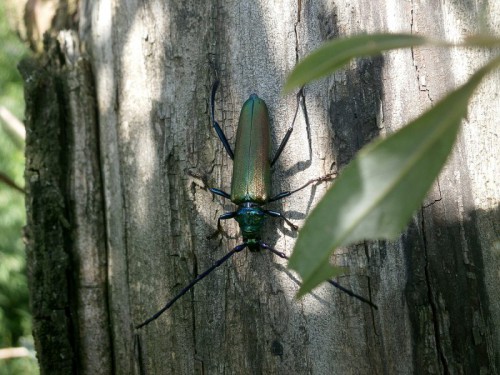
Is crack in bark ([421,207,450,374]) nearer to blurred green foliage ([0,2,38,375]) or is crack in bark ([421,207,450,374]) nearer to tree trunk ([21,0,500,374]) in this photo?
tree trunk ([21,0,500,374])

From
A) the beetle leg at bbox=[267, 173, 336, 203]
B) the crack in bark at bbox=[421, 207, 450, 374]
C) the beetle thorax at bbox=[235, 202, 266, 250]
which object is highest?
the beetle leg at bbox=[267, 173, 336, 203]

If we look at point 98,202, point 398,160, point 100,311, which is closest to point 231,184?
point 98,202

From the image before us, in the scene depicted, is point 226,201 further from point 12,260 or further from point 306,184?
point 12,260

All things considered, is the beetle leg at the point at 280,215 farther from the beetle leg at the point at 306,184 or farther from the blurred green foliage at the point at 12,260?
the blurred green foliage at the point at 12,260

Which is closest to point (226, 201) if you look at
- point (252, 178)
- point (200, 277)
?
point (252, 178)

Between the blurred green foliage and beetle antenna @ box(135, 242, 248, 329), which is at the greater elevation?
the blurred green foliage

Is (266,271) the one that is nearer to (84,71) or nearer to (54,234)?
(54,234)

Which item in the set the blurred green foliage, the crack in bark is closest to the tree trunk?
the crack in bark
